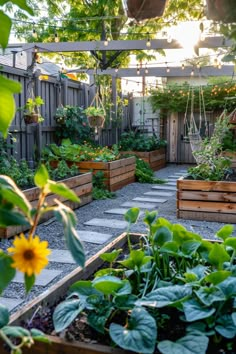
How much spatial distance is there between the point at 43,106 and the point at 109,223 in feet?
9.11

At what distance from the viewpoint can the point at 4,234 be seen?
342 centimetres

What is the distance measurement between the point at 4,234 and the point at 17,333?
9.30ft

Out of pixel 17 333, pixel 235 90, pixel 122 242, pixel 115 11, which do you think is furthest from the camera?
pixel 115 11

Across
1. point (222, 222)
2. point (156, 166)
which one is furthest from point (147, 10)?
point (156, 166)

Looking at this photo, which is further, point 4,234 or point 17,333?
point 4,234

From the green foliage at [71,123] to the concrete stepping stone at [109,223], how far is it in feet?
8.42

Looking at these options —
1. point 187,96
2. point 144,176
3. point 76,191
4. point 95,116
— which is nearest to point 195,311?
point 76,191

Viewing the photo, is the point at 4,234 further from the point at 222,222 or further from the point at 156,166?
the point at 156,166

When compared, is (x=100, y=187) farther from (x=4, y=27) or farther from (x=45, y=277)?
(x=4, y=27)

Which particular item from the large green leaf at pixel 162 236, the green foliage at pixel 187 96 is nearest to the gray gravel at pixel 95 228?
the large green leaf at pixel 162 236

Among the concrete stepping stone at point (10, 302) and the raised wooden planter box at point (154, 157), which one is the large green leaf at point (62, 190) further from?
the raised wooden planter box at point (154, 157)

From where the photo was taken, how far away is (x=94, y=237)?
3621 millimetres

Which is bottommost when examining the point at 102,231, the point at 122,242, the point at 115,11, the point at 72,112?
the point at 102,231

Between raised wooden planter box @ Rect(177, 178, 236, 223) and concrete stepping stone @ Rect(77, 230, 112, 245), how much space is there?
108cm
